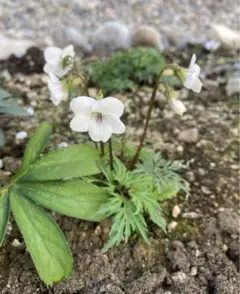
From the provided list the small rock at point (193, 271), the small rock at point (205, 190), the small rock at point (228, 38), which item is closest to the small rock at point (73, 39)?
the small rock at point (228, 38)

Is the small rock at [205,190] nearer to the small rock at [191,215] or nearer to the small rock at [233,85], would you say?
the small rock at [191,215]

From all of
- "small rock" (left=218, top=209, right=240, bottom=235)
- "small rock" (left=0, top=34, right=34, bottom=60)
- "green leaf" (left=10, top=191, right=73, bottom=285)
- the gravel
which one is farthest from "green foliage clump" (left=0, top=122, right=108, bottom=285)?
the gravel

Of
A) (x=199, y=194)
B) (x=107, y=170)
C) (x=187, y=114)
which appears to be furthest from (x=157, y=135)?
(x=107, y=170)

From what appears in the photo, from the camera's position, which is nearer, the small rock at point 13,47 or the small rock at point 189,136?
the small rock at point 189,136

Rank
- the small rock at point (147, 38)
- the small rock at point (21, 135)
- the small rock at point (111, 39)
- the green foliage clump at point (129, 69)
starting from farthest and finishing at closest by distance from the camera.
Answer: the small rock at point (111, 39) → the small rock at point (147, 38) → the green foliage clump at point (129, 69) → the small rock at point (21, 135)

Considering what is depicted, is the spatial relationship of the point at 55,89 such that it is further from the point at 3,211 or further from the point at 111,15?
the point at 111,15

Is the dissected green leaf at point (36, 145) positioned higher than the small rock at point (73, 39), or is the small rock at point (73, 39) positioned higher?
the dissected green leaf at point (36, 145)

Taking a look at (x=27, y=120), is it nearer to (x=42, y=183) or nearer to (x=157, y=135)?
(x=157, y=135)
